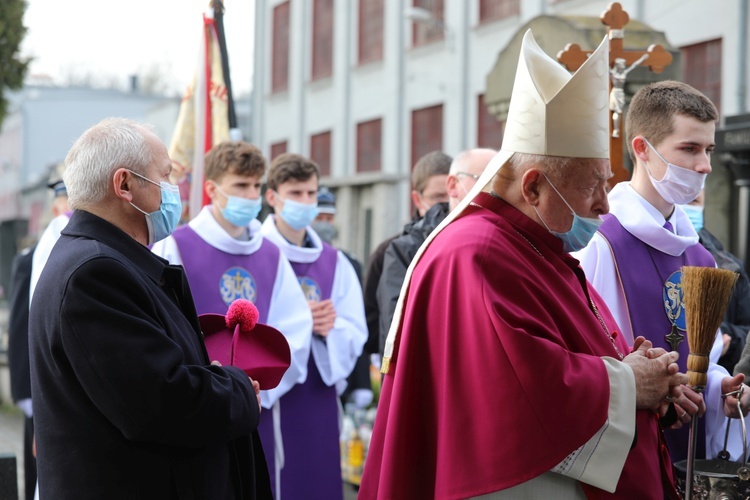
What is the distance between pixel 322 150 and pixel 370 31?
3.47m

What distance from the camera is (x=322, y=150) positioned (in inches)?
1007

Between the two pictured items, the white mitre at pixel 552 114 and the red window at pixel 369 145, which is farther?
the red window at pixel 369 145

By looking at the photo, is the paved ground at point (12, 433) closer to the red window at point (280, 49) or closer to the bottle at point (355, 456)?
the bottle at point (355, 456)

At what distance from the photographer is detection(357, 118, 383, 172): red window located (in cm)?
2316

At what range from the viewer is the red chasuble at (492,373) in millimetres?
2863

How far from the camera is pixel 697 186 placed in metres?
3.97

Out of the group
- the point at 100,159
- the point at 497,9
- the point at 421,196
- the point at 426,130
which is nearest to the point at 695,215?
the point at 421,196

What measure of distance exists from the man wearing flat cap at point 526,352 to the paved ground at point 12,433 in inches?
238

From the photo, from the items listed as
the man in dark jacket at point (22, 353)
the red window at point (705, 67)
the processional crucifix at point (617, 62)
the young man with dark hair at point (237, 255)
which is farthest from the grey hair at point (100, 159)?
the red window at point (705, 67)

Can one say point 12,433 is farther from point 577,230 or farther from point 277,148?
point 277,148

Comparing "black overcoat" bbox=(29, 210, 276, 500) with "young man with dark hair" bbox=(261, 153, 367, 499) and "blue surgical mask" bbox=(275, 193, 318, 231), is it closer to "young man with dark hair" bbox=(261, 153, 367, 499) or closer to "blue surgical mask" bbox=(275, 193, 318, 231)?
"young man with dark hair" bbox=(261, 153, 367, 499)

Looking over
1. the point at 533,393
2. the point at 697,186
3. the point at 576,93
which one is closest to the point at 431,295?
the point at 533,393

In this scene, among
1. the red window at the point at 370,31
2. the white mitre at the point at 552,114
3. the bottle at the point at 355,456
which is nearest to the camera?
the white mitre at the point at 552,114

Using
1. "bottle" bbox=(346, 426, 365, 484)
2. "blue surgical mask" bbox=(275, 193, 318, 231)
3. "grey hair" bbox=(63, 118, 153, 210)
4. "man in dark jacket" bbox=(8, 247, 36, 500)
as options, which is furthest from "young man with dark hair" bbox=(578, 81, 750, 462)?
"bottle" bbox=(346, 426, 365, 484)
